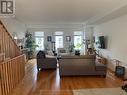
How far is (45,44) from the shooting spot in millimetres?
14273

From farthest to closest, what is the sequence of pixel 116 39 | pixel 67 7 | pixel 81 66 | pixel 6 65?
1. pixel 116 39
2. pixel 81 66
3. pixel 67 7
4. pixel 6 65

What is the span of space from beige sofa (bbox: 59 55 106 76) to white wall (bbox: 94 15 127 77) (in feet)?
3.36

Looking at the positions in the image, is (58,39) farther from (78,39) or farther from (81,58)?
(81,58)

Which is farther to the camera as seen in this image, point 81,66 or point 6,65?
point 81,66

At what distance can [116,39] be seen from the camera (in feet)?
A: 25.2

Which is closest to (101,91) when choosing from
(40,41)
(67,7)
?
(67,7)

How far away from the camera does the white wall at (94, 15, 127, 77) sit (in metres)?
6.84

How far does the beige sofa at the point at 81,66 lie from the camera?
6.86 meters

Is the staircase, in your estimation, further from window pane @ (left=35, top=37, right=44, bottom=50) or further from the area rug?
window pane @ (left=35, top=37, right=44, bottom=50)

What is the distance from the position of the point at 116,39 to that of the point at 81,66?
7.10 ft

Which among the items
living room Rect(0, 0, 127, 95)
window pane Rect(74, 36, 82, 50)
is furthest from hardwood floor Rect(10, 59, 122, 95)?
window pane Rect(74, 36, 82, 50)

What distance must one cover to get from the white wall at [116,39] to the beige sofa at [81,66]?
3.36 feet

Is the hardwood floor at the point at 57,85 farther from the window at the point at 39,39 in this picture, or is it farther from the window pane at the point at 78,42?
the window at the point at 39,39

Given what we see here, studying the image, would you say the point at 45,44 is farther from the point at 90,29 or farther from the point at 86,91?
the point at 86,91
